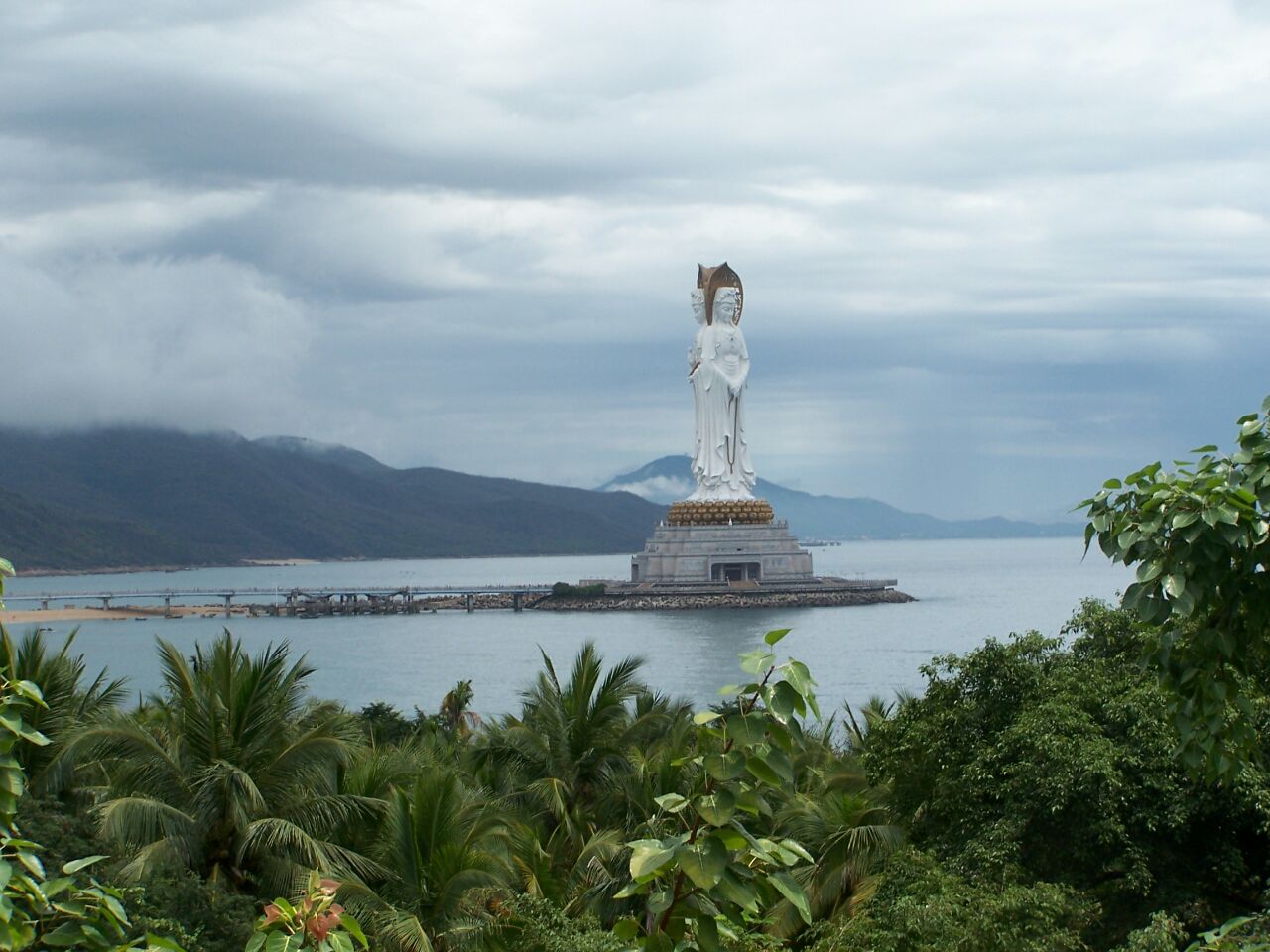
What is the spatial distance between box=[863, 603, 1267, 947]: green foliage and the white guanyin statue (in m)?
65.6

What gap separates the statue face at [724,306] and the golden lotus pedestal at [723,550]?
9.74 m

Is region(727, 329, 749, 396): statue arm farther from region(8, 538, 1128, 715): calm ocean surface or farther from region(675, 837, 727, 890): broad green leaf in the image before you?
region(675, 837, 727, 890): broad green leaf

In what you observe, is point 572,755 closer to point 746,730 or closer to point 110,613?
point 746,730

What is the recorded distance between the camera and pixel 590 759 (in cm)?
1548

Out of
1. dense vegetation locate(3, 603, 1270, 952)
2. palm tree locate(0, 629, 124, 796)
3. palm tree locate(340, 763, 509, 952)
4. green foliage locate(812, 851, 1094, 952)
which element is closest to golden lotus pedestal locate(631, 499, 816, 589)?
dense vegetation locate(3, 603, 1270, 952)

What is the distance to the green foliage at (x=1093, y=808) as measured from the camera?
1208cm

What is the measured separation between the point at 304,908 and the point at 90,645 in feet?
231

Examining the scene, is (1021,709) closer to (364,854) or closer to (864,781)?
(864,781)

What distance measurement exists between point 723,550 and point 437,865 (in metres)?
65.2

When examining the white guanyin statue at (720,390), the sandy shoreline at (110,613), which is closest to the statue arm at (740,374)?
the white guanyin statue at (720,390)

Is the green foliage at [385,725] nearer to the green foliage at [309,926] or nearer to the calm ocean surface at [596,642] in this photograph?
the calm ocean surface at [596,642]

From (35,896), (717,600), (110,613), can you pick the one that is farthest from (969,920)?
(110,613)

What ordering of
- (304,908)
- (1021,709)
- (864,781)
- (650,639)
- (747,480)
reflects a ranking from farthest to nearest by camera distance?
(747,480) < (650,639) < (864,781) < (1021,709) < (304,908)

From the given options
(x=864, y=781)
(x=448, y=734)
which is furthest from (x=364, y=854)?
(x=448, y=734)
